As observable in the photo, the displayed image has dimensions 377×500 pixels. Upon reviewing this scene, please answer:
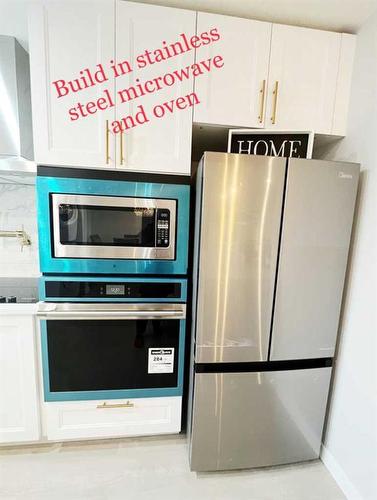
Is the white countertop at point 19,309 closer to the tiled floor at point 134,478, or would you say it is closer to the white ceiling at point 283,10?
the tiled floor at point 134,478

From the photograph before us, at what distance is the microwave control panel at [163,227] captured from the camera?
127 cm

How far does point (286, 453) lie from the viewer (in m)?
1.34

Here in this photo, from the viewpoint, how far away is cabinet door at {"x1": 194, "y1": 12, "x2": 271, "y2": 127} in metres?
1.19

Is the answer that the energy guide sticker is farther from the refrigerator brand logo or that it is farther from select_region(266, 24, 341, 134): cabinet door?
select_region(266, 24, 341, 134): cabinet door

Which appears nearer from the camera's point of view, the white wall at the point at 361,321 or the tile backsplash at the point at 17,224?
the white wall at the point at 361,321

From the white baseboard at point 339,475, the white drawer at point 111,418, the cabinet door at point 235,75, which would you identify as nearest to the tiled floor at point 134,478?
the white baseboard at point 339,475

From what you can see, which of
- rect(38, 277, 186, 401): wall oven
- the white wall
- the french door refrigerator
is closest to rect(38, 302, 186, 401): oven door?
rect(38, 277, 186, 401): wall oven

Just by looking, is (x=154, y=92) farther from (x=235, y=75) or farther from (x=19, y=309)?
(x=19, y=309)

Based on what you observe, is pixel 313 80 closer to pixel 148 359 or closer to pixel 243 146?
pixel 243 146

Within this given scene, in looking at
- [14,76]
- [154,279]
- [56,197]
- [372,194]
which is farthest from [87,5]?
[372,194]

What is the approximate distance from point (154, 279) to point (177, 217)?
Answer: 37 cm

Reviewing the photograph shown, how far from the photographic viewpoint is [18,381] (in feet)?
4.31

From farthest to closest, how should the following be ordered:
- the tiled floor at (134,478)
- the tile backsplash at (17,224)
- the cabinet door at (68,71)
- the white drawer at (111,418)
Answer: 1. the tile backsplash at (17,224)
2. the white drawer at (111,418)
3. the tiled floor at (134,478)
4. the cabinet door at (68,71)

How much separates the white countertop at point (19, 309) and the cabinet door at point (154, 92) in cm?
90
